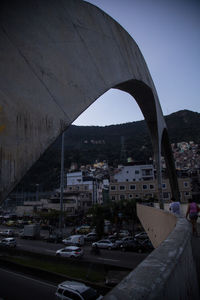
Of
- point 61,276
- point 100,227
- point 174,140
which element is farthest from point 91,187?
point 174,140

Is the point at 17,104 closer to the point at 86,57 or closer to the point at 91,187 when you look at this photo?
the point at 86,57

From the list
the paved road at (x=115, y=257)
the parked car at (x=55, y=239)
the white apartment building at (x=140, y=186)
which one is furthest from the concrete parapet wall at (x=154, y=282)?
the white apartment building at (x=140, y=186)

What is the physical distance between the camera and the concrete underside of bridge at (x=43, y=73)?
8.54ft

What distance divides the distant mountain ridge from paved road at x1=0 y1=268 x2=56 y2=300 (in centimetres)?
7298

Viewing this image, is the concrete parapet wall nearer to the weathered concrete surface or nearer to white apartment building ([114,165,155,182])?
the weathered concrete surface

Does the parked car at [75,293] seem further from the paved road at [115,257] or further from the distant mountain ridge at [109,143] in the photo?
the distant mountain ridge at [109,143]

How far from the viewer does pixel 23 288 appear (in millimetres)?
10211

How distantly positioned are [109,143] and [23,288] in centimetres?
12693

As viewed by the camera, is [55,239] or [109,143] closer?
[55,239]

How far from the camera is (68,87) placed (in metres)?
3.64

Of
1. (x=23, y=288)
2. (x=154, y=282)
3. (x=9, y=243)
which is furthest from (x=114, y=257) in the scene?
(x=154, y=282)

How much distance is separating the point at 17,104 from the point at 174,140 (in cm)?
13458

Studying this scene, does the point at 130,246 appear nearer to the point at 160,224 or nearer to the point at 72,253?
the point at 72,253

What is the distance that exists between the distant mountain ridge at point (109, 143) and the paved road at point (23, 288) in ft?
239
